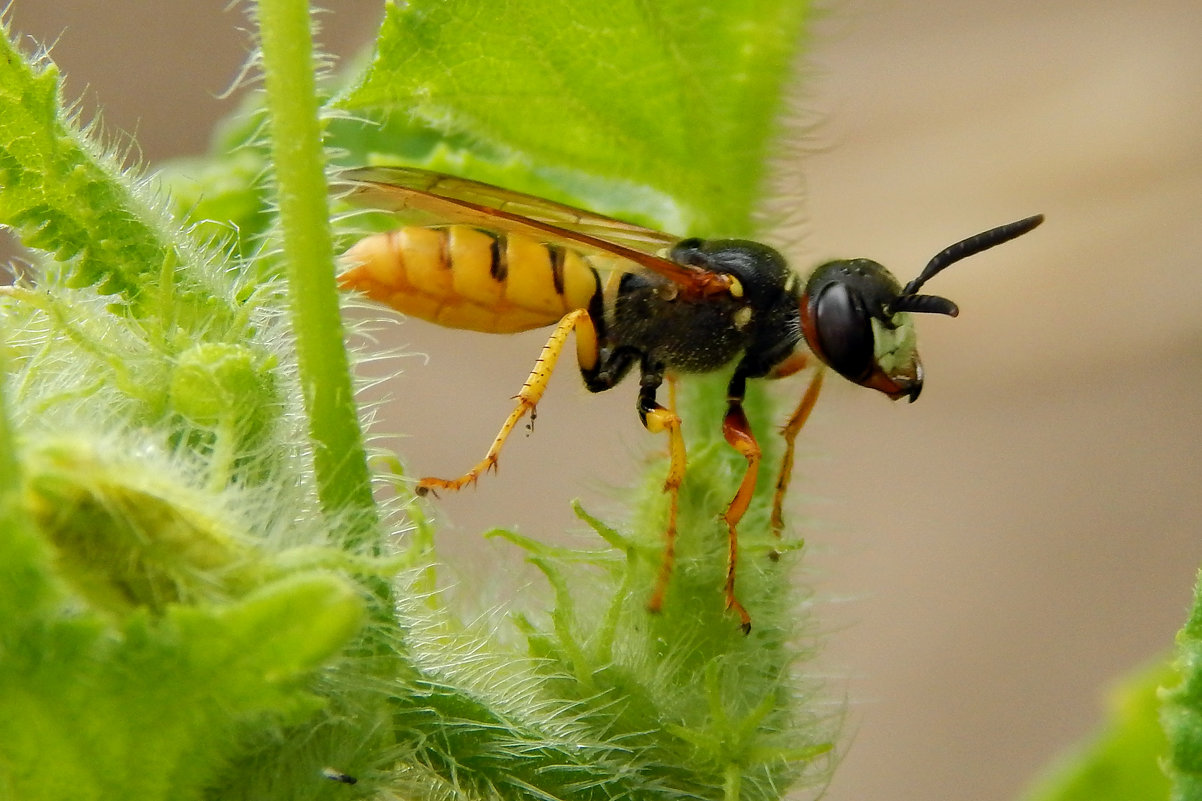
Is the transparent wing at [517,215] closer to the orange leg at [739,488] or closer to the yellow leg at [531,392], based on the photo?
the yellow leg at [531,392]

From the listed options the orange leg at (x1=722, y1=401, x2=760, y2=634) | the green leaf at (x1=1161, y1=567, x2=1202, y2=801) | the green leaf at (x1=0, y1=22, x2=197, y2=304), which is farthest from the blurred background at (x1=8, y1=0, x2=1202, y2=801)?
the green leaf at (x1=0, y1=22, x2=197, y2=304)

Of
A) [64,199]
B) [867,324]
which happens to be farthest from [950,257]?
[64,199]

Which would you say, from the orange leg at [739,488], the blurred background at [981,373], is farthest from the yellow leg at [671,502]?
the blurred background at [981,373]

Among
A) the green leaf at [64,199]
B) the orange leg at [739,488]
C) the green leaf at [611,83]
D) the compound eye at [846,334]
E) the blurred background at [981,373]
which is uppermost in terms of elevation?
the green leaf at [611,83]

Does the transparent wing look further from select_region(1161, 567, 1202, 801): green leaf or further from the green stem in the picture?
select_region(1161, 567, 1202, 801): green leaf

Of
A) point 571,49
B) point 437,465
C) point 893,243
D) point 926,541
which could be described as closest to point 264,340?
point 571,49
